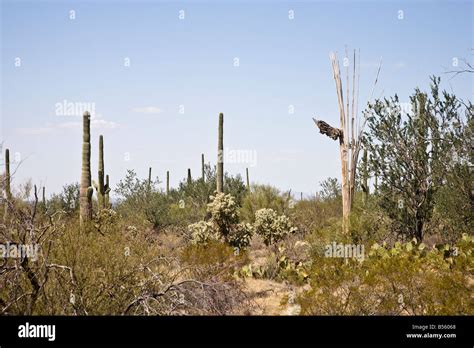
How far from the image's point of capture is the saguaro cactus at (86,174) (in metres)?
14.8

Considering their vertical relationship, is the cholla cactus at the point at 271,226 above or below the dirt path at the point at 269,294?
above

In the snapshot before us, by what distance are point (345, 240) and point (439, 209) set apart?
2105 millimetres

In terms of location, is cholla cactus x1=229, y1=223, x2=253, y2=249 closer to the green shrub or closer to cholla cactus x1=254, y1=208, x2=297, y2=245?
cholla cactus x1=254, y1=208, x2=297, y2=245

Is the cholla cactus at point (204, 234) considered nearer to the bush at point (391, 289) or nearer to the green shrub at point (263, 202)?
the green shrub at point (263, 202)

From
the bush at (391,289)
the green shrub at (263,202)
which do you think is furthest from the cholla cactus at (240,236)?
the bush at (391,289)

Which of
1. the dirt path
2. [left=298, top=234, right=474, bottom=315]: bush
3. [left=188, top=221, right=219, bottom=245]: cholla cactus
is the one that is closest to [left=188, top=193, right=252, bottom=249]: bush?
[left=188, top=221, right=219, bottom=245]: cholla cactus

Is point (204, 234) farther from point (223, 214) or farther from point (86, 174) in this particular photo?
point (86, 174)

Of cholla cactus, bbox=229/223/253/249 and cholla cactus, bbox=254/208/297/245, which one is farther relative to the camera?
cholla cactus, bbox=254/208/297/245

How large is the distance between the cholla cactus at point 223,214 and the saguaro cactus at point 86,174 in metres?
3.44

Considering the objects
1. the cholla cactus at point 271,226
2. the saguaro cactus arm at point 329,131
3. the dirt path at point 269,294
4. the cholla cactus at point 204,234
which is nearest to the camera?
the dirt path at point 269,294

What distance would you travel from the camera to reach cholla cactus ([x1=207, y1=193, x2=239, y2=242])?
13766 millimetres

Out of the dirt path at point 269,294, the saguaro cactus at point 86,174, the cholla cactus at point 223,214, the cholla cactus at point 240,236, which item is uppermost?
the saguaro cactus at point 86,174

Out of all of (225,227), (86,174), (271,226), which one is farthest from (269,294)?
(86,174)

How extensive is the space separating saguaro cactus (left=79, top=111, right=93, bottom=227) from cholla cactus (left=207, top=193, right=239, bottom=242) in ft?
11.3
